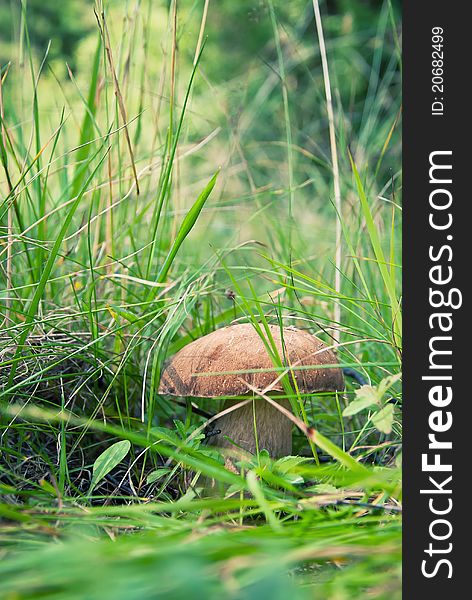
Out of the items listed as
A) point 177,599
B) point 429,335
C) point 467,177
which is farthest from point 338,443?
point 177,599

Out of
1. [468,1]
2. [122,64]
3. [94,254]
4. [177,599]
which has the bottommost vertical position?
[177,599]

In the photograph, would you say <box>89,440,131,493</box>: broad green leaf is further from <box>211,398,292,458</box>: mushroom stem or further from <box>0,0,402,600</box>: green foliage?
<box>211,398,292,458</box>: mushroom stem

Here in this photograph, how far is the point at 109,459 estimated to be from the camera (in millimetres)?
952

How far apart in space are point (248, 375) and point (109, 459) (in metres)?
0.23

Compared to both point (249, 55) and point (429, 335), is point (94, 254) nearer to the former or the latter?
point (429, 335)

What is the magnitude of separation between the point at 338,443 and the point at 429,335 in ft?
1.24

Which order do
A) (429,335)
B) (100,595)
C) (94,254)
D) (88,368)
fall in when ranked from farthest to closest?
1. (94,254)
2. (88,368)
3. (429,335)
4. (100,595)

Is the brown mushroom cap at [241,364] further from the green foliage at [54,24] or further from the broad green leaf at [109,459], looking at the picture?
the green foliage at [54,24]

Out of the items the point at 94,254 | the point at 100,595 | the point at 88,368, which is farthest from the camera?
the point at 94,254

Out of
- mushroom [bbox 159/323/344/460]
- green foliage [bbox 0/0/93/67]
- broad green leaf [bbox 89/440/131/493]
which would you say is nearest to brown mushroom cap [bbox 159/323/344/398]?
mushroom [bbox 159/323/344/460]

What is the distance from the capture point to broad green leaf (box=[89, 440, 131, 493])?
94 centimetres

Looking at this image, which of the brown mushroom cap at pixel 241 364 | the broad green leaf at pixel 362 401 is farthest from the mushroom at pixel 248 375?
the broad green leaf at pixel 362 401

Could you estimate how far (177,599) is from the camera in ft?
1.78

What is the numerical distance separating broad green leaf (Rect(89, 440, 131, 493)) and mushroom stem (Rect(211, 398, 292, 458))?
17 cm
